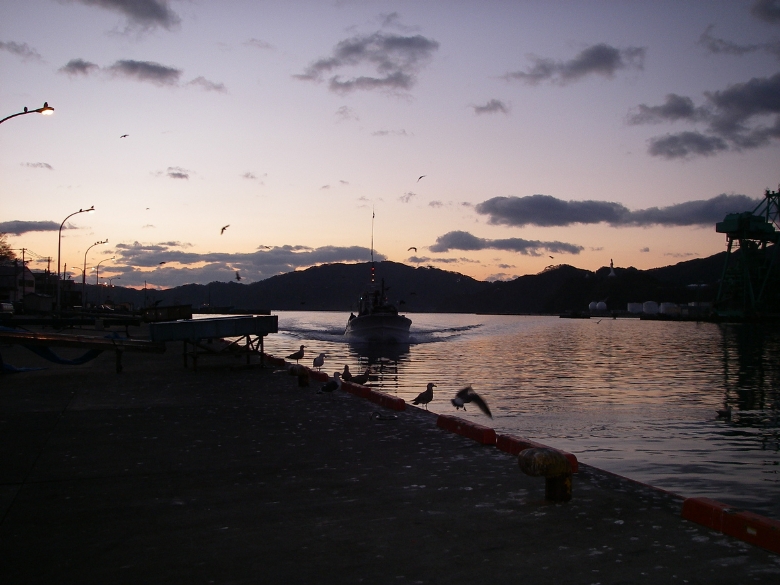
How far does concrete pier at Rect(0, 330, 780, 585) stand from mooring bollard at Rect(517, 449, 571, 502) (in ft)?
0.50

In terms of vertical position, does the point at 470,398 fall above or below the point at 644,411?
above

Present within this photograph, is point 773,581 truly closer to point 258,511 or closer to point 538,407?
point 258,511

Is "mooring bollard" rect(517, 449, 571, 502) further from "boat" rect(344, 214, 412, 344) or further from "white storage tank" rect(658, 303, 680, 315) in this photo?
"white storage tank" rect(658, 303, 680, 315)

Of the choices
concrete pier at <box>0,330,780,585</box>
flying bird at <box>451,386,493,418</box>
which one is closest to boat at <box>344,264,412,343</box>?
flying bird at <box>451,386,493,418</box>

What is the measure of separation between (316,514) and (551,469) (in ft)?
8.51

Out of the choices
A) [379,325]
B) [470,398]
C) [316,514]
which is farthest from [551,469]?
[379,325]

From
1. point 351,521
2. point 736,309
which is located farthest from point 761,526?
point 736,309

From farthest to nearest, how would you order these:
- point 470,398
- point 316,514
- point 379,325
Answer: point 379,325 < point 470,398 < point 316,514

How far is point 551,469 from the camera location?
7.07m

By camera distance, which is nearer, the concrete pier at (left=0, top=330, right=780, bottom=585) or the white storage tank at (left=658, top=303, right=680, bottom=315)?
the concrete pier at (left=0, top=330, right=780, bottom=585)

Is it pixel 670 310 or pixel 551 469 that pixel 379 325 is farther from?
pixel 670 310

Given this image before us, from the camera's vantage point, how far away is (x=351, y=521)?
6.64 metres

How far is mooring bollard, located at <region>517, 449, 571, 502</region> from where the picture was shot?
7.06 m

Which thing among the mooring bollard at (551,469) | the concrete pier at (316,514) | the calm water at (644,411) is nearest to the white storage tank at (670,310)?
the calm water at (644,411)
